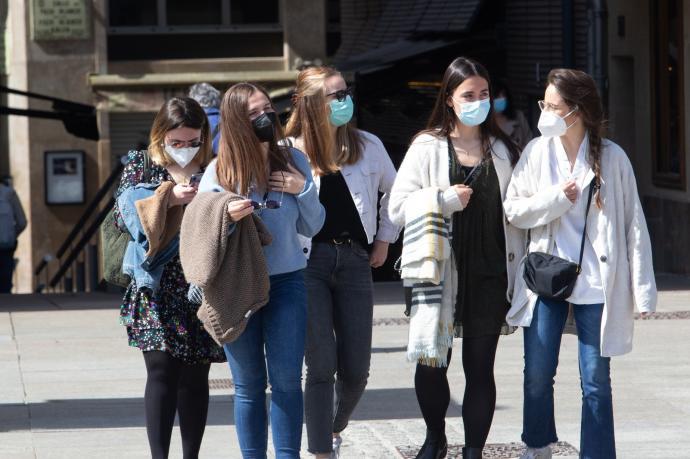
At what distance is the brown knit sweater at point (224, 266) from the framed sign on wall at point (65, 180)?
15.3 m

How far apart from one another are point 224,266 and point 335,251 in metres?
0.80

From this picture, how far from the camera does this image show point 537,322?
5.84 meters

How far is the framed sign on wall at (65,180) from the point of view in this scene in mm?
20391

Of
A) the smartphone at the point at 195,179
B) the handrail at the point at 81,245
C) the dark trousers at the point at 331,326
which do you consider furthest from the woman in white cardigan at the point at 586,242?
the handrail at the point at 81,245

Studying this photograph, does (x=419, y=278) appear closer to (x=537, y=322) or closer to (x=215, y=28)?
(x=537, y=322)

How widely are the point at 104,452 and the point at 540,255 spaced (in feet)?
7.85

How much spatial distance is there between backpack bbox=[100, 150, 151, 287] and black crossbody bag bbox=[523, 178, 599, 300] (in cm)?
161

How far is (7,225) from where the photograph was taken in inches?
680

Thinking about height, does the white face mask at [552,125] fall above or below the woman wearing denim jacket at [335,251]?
above

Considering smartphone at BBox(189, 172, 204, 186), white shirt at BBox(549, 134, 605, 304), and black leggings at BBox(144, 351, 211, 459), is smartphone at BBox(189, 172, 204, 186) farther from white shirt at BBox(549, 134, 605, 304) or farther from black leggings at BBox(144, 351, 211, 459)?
white shirt at BBox(549, 134, 605, 304)

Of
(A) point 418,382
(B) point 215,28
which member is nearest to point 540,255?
(A) point 418,382

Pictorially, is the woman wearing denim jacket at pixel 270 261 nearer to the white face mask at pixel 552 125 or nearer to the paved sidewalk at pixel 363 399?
the white face mask at pixel 552 125

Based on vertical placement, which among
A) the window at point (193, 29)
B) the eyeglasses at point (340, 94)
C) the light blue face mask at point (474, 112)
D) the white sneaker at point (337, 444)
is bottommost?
the white sneaker at point (337, 444)

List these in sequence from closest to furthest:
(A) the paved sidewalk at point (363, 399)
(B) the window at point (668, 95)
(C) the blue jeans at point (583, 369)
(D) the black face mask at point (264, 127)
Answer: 1. (D) the black face mask at point (264, 127)
2. (C) the blue jeans at point (583, 369)
3. (A) the paved sidewalk at point (363, 399)
4. (B) the window at point (668, 95)
